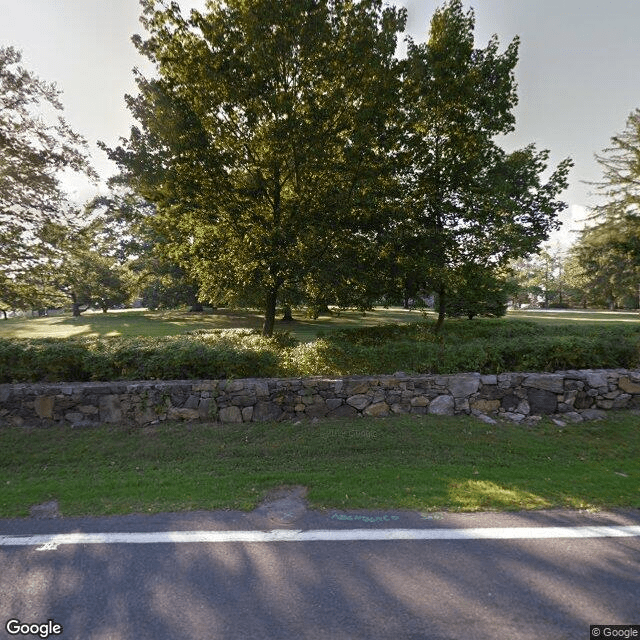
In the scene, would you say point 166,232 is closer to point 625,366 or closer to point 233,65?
point 233,65

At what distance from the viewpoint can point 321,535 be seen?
3365mm

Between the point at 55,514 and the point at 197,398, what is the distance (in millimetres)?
2613

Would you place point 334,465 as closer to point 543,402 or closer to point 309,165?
point 543,402

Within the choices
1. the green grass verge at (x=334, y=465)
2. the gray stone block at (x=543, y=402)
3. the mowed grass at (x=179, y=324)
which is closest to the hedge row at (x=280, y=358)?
the gray stone block at (x=543, y=402)

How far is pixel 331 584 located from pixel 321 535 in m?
0.60

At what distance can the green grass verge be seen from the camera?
13.1 ft

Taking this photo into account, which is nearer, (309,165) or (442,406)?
(442,406)

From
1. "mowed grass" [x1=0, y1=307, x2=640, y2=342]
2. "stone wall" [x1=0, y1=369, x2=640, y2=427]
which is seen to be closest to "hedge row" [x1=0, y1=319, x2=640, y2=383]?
"stone wall" [x1=0, y1=369, x2=640, y2=427]

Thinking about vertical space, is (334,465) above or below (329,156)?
below

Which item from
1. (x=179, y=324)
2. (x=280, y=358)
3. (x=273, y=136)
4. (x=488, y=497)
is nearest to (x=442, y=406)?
(x=488, y=497)

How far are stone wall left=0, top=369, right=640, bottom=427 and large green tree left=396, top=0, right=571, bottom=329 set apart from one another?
15.3 feet

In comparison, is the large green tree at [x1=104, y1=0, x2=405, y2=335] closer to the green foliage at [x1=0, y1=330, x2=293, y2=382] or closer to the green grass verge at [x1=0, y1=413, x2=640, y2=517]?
the green foliage at [x1=0, y1=330, x2=293, y2=382]

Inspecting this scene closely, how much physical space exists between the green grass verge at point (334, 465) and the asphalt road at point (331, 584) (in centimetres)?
44

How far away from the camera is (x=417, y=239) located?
34.6ft
